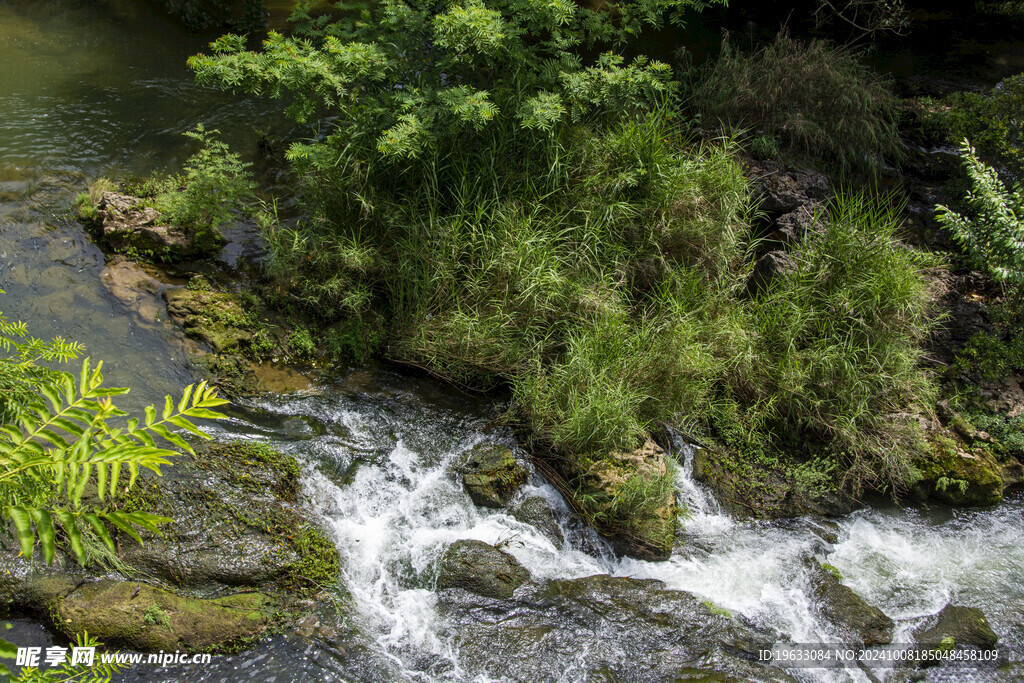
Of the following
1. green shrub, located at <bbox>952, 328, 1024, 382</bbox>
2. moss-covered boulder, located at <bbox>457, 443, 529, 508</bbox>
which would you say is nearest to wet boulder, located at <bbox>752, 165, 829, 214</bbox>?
green shrub, located at <bbox>952, 328, 1024, 382</bbox>

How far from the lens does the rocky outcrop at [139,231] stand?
5.74 meters

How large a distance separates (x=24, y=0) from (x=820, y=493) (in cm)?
1145

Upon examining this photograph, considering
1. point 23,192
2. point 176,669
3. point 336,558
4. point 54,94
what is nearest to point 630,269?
point 336,558

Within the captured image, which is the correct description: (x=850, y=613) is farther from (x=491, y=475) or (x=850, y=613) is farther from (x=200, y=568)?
(x=200, y=568)

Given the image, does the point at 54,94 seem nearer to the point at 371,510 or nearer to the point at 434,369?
the point at 434,369

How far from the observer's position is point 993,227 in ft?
18.9

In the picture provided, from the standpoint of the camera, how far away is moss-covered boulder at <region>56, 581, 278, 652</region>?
3.45 metres

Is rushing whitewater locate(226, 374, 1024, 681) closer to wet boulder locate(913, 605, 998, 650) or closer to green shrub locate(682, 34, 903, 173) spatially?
wet boulder locate(913, 605, 998, 650)

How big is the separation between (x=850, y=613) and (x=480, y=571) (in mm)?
2566

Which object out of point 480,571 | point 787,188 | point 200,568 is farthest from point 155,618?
point 787,188

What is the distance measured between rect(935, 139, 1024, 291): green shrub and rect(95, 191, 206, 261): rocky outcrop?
675 cm

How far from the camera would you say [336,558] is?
419 centimetres

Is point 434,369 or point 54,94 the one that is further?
point 54,94

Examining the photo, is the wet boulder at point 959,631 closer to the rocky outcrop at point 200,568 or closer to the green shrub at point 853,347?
the green shrub at point 853,347
